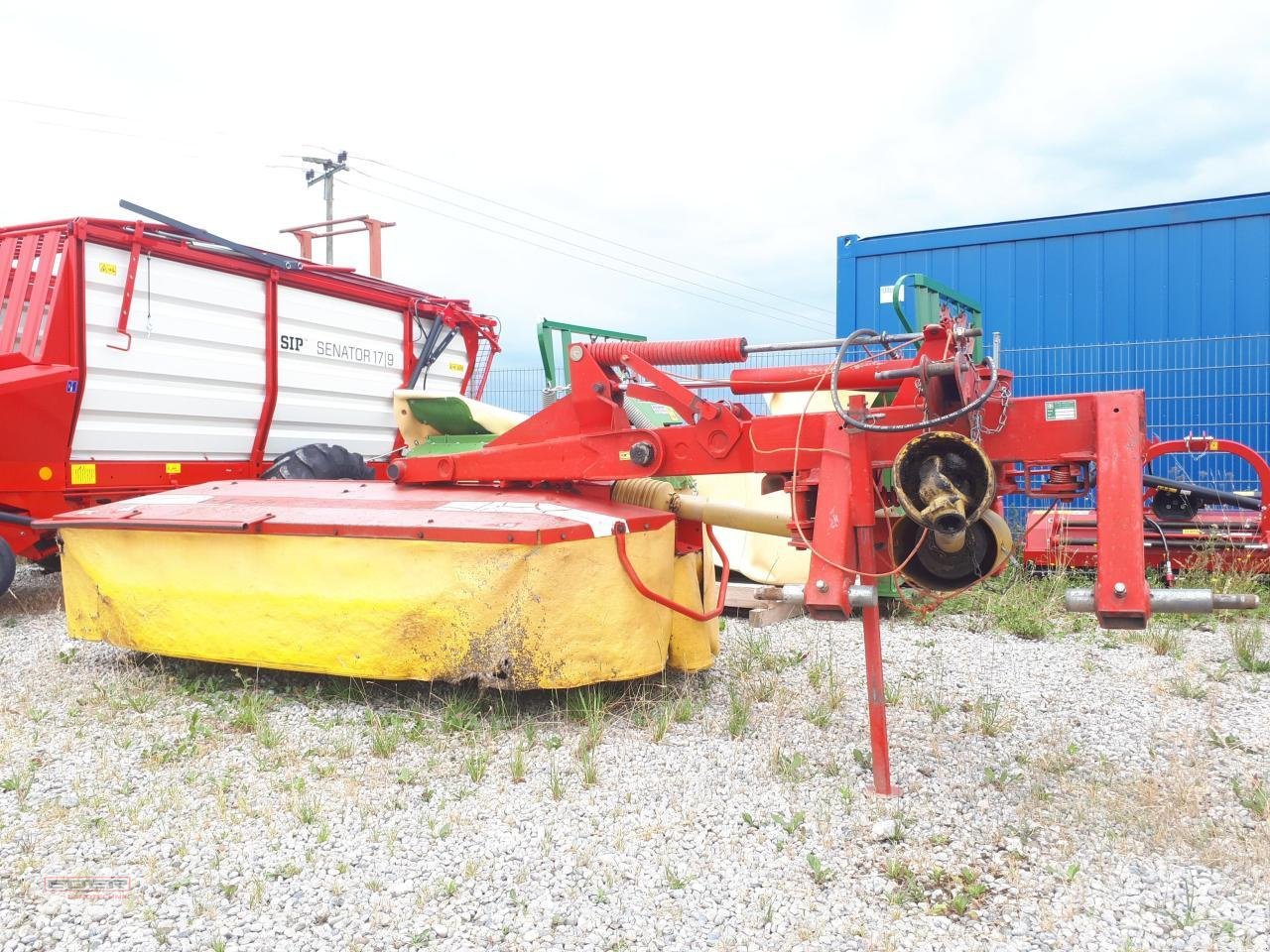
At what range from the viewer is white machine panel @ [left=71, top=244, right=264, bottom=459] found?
5777 mm

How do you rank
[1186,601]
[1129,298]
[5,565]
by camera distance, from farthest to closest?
[1129,298] → [5,565] → [1186,601]

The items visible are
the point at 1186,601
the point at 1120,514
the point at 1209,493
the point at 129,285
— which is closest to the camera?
the point at 1186,601

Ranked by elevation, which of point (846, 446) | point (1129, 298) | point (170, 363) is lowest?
point (846, 446)

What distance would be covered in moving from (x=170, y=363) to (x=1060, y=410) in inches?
208

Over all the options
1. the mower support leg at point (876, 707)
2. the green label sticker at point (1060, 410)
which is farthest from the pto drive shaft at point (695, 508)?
the green label sticker at point (1060, 410)

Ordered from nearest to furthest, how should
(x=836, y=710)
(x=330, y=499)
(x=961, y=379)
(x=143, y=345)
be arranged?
(x=961, y=379) → (x=836, y=710) → (x=330, y=499) → (x=143, y=345)

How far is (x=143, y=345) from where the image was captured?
604 cm

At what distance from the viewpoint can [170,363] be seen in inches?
245

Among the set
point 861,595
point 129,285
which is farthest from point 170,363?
point 861,595

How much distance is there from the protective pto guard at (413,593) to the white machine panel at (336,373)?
278 centimetres

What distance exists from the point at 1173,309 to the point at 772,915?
8.47 m

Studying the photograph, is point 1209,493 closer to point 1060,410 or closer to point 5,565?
point 1060,410

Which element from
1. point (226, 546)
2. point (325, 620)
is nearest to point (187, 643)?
point (226, 546)

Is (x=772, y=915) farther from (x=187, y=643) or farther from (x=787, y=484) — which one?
(x=187, y=643)
